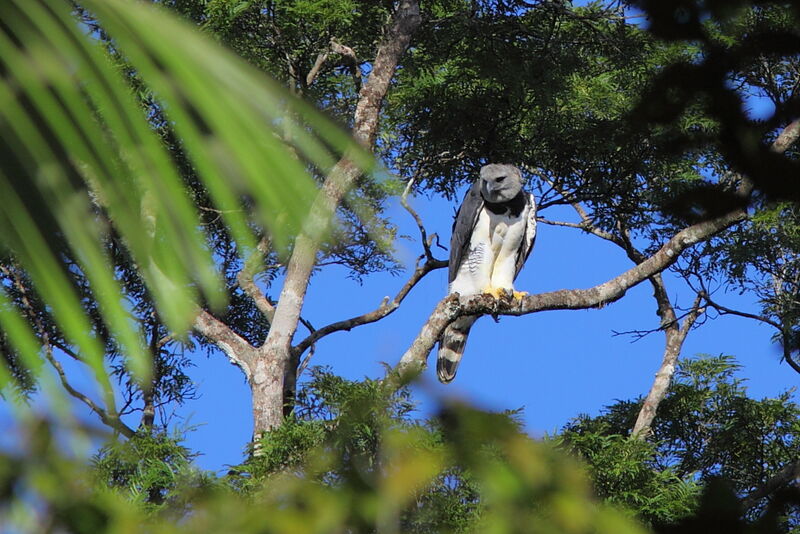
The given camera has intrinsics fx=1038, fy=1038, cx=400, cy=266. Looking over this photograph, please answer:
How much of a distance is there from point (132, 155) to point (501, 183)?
263 inches

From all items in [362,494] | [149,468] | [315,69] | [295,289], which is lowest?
[362,494]

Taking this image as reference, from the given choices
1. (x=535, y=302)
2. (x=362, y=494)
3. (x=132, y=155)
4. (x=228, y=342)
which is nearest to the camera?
(x=132, y=155)

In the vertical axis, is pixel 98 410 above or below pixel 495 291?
below

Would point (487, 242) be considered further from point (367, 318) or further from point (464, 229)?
point (367, 318)

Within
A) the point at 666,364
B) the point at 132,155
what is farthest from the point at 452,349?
the point at 132,155

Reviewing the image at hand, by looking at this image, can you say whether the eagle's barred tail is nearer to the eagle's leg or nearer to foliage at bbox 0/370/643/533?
the eagle's leg

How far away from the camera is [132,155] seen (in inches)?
18.6

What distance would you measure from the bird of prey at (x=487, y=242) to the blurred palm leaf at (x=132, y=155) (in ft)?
21.5

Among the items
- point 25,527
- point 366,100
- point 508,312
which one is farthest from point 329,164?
point 366,100

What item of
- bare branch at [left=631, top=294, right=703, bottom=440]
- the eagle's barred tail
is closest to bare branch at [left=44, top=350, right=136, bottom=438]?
the eagle's barred tail

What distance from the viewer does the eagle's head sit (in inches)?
278

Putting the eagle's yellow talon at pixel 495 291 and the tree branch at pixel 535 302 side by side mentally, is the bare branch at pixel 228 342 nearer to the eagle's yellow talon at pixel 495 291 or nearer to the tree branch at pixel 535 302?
the eagle's yellow talon at pixel 495 291

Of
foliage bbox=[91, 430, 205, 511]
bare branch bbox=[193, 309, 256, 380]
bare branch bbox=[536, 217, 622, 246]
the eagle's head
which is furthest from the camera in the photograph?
bare branch bbox=[536, 217, 622, 246]

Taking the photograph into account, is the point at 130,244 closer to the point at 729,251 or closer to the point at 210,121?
the point at 210,121
